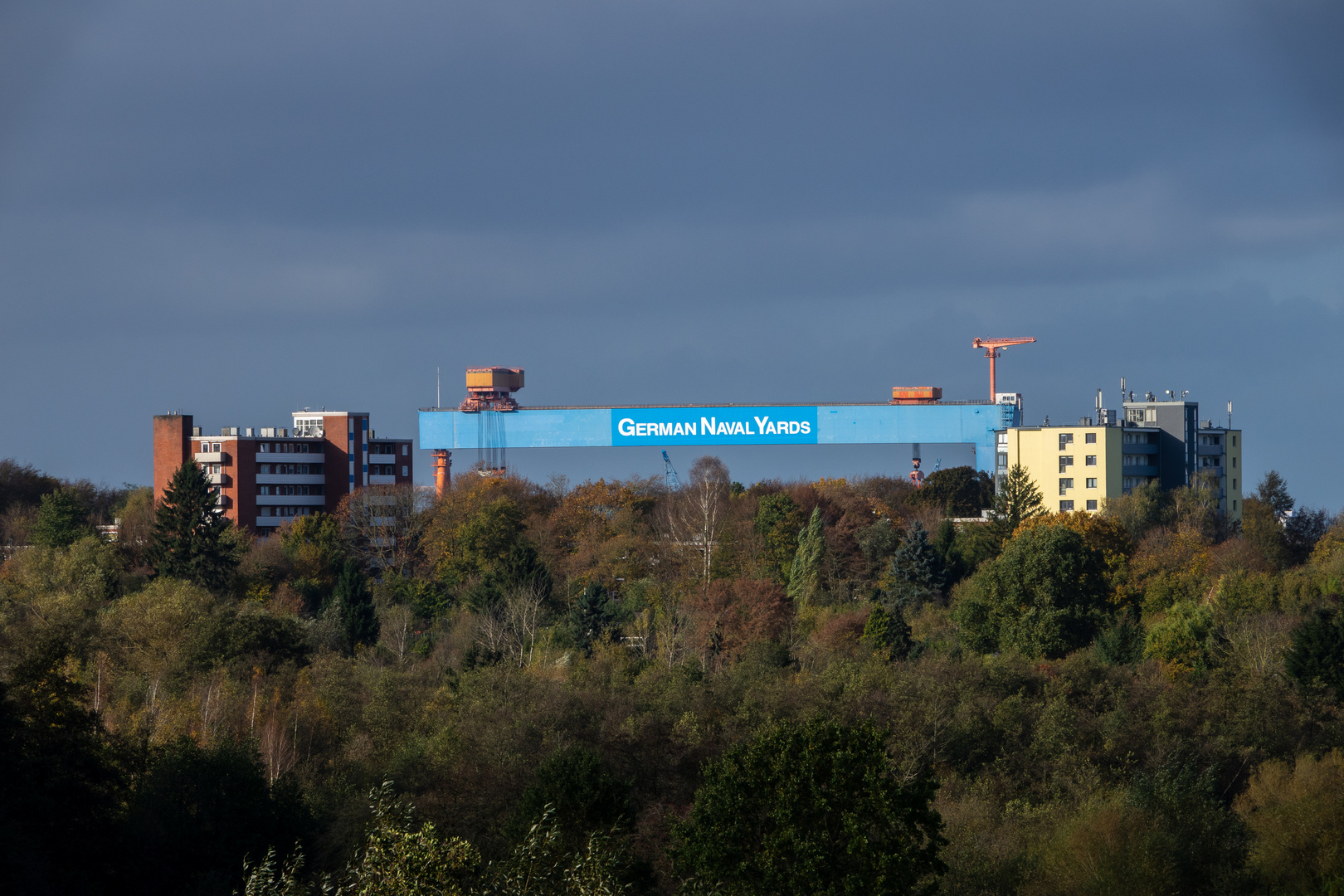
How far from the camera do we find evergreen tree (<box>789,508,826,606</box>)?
2490 inches

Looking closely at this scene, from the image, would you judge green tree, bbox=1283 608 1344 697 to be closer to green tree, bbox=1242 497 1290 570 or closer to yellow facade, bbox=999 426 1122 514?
green tree, bbox=1242 497 1290 570

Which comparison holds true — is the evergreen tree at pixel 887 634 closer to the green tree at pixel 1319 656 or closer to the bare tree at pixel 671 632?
the bare tree at pixel 671 632

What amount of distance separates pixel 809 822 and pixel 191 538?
54.8 meters

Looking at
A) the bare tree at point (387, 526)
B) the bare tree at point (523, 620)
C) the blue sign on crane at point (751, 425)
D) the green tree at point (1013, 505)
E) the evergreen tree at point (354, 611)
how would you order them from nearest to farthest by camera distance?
1. the bare tree at point (523, 620)
2. the evergreen tree at point (354, 611)
3. the green tree at point (1013, 505)
4. the bare tree at point (387, 526)
5. the blue sign on crane at point (751, 425)

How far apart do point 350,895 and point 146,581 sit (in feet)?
181

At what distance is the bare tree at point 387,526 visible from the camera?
80.8 metres

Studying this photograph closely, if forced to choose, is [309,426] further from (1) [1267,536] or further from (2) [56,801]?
(2) [56,801]

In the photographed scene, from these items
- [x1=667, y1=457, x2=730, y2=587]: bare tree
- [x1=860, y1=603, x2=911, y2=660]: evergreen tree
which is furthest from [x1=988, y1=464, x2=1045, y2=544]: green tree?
[x1=860, y1=603, x2=911, y2=660]: evergreen tree

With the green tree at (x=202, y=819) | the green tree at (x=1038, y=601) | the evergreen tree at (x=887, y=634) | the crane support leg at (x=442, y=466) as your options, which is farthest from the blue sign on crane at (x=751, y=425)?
the green tree at (x=202, y=819)

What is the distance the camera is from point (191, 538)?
6812 cm

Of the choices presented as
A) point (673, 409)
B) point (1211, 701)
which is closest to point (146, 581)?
point (673, 409)

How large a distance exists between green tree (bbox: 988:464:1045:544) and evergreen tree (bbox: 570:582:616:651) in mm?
23957

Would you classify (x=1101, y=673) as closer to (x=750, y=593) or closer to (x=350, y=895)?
(x=750, y=593)

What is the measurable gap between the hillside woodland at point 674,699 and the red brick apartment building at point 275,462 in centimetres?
786
